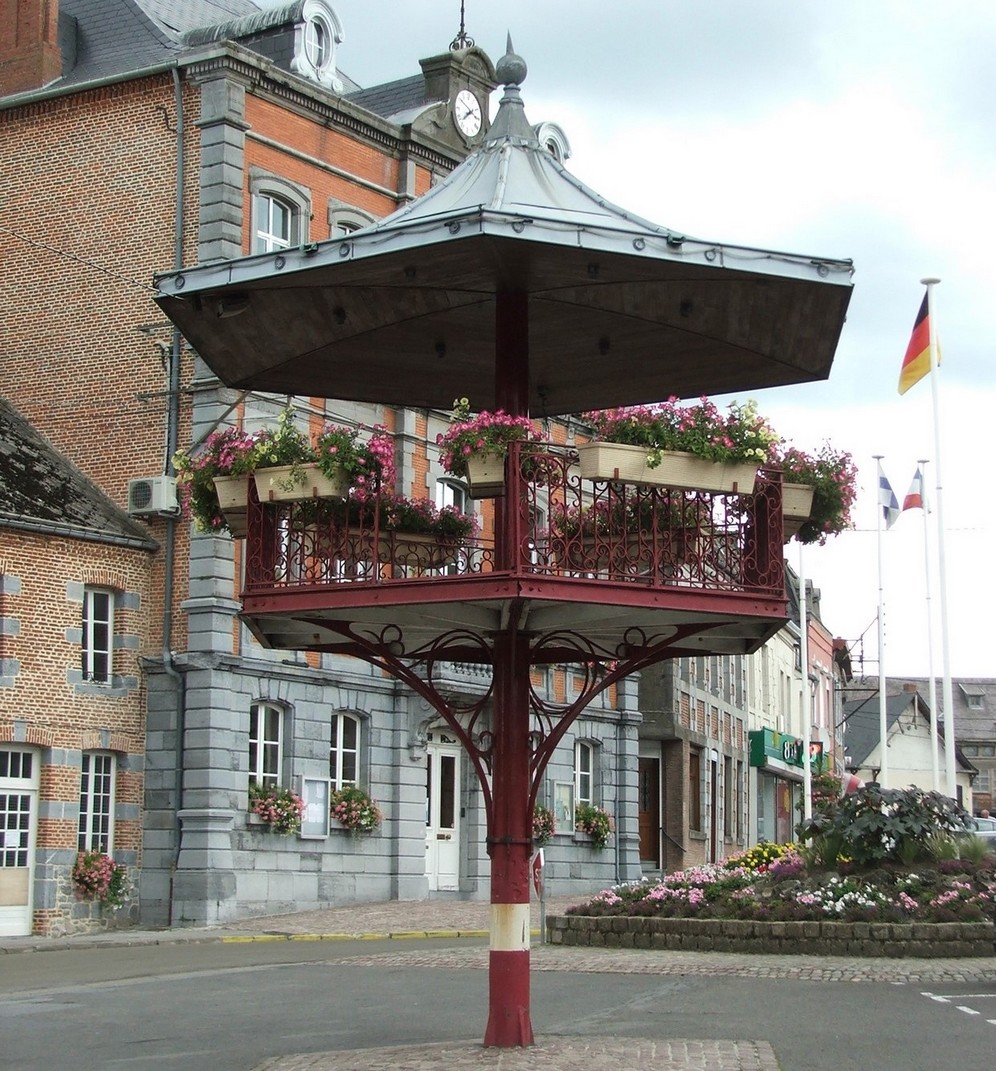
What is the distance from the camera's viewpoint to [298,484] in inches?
435

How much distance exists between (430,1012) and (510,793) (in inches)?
132

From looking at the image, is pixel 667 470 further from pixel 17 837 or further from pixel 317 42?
pixel 317 42

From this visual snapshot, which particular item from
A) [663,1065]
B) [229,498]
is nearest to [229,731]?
[229,498]

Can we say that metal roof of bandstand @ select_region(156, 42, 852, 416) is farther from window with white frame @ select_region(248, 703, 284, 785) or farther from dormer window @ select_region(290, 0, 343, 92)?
dormer window @ select_region(290, 0, 343, 92)

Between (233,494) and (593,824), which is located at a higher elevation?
(233,494)

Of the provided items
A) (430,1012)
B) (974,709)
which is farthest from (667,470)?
(974,709)

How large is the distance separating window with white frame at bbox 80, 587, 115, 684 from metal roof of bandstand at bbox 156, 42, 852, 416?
565 inches

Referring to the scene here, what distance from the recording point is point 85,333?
29266 mm

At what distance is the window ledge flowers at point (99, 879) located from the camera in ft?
84.7

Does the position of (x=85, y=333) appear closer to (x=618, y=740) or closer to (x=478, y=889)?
(x=478, y=889)

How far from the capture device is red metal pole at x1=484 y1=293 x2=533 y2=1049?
10.5 m

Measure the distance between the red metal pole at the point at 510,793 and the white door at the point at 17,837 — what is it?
1569 cm

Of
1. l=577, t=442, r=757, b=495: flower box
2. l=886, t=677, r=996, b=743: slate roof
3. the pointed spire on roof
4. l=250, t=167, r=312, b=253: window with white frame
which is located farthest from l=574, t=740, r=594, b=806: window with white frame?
l=886, t=677, r=996, b=743: slate roof

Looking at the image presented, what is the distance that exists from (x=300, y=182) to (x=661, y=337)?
18406 millimetres
